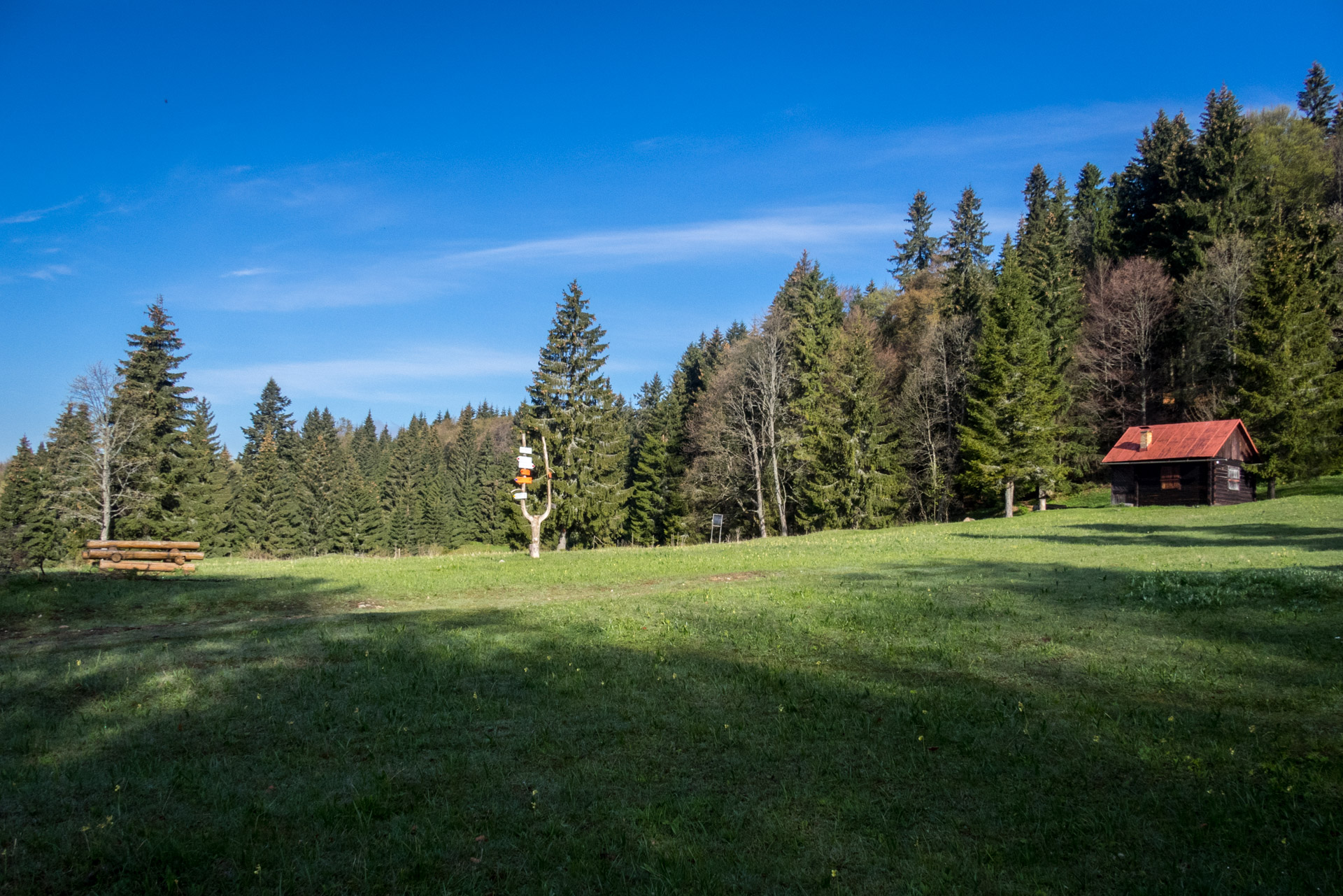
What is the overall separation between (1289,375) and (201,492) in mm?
72557

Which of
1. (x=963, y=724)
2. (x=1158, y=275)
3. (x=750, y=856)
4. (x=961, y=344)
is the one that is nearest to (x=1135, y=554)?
(x=963, y=724)

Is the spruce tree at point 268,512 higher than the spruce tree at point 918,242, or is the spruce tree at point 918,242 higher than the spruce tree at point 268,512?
the spruce tree at point 918,242

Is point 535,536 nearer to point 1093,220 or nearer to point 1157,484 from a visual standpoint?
point 1157,484

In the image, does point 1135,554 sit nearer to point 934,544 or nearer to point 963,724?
point 934,544

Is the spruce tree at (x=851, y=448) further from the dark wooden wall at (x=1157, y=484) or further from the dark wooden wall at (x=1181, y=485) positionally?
the dark wooden wall at (x=1181, y=485)

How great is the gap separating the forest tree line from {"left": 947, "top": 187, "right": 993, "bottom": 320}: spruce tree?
0.99 feet

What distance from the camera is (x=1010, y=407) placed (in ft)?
142

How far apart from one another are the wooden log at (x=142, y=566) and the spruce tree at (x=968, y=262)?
48.1 meters

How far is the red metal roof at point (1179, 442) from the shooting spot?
39.2m

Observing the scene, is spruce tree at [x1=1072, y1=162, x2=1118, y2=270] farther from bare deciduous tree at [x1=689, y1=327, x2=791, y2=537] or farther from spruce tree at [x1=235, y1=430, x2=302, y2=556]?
spruce tree at [x1=235, y1=430, x2=302, y2=556]

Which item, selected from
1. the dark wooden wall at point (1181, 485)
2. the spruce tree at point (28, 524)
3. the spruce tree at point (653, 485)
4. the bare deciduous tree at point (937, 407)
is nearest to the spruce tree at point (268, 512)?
the spruce tree at point (28, 524)

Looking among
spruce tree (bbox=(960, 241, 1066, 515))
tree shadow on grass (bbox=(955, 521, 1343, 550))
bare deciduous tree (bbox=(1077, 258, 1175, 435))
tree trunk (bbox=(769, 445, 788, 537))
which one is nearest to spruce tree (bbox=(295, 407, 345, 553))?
tree trunk (bbox=(769, 445, 788, 537))

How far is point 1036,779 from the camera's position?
5.62m

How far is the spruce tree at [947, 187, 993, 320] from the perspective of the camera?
5131 centimetres
